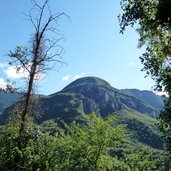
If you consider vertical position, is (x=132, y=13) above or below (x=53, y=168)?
above

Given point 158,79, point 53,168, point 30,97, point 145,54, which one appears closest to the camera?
point 158,79

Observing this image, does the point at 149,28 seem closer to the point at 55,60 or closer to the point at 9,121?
the point at 55,60

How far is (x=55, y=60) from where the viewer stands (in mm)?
26969

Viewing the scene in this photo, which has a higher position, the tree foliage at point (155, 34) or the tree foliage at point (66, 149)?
the tree foliage at point (155, 34)

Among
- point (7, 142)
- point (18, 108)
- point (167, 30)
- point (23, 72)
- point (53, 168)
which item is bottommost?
point (53, 168)

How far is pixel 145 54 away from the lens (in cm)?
2306

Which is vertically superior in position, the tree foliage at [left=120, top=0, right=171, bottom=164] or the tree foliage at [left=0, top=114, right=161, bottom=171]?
the tree foliage at [left=120, top=0, right=171, bottom=164]

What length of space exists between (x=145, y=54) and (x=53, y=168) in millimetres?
9602

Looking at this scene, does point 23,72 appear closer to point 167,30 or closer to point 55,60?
point 55,60

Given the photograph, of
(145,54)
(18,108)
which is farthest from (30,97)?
(145,54)

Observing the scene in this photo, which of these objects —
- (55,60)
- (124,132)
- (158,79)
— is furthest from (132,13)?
(124,132)

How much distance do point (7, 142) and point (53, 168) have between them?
11.8 feet

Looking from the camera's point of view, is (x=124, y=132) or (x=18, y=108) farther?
(x=124, y=132)

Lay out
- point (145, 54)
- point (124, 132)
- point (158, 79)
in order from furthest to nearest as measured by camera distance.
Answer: point (124, 132) → point (145, 54) → point (158, 79)
